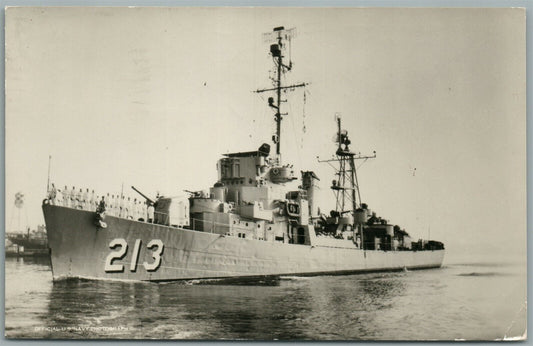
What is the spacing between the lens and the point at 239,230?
12711mm

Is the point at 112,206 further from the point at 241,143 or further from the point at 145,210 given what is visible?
the point at 241,143

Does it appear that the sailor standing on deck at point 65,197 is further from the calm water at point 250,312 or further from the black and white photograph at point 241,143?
the calm water at point 250,312

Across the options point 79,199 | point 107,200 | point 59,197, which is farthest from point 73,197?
point 107,200

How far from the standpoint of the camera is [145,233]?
10.6 m

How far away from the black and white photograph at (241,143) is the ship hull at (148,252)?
0.04 meters

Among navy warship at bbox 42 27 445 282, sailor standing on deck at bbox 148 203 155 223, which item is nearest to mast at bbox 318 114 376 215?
navy warship at bbox 42 27 445 282

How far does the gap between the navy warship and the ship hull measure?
0.06 feet

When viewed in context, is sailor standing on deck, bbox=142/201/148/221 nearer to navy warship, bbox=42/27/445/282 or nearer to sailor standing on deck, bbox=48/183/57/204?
navy warship, bbox=42/27/445/282

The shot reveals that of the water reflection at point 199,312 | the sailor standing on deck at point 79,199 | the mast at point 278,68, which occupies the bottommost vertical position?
the water reflection at point 199,312

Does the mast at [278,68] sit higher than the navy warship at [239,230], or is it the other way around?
the mast at [278,68]

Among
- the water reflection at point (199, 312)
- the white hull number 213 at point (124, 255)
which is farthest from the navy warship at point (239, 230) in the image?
the water reflection at point (199, 312)

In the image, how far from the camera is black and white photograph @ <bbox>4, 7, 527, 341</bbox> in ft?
28.5

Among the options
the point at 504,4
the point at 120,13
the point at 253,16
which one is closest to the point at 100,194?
the point at 120,13

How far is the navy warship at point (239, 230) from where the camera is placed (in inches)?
398
